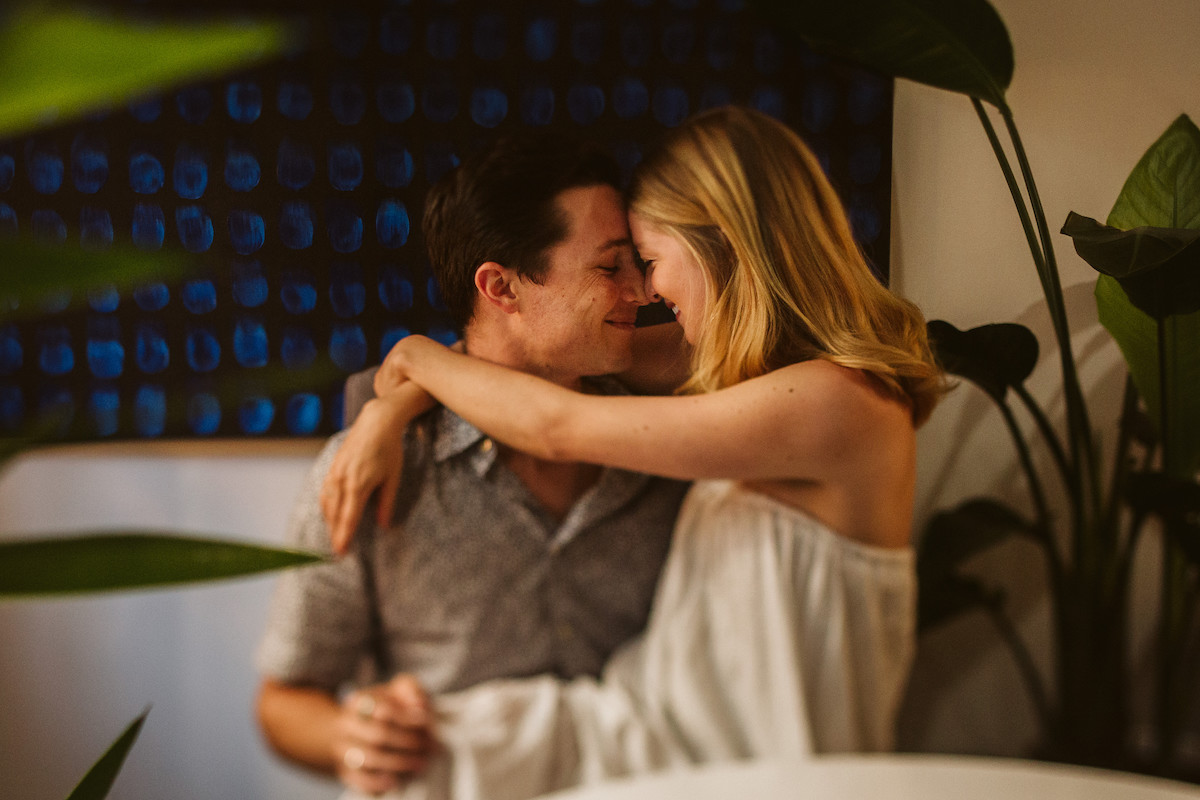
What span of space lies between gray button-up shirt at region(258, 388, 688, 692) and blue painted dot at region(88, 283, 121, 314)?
0.80 feet

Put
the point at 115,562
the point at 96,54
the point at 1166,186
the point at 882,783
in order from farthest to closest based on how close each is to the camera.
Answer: the point at 1166,186
the point at 882,783
the point at 115,562
the point at 96,54

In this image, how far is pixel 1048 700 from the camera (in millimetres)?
855

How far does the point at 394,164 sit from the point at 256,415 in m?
0.27

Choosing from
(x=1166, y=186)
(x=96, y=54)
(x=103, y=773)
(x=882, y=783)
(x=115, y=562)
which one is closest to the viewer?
(x=96, y=54)

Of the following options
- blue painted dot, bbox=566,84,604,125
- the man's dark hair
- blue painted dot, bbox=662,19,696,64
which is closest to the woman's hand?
the man's dark hair

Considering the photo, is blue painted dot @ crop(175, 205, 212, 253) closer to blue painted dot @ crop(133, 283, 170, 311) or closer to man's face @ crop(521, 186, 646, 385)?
blue painted dot @ crop(133, 283, 170, 311)

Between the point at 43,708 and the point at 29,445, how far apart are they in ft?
1.64

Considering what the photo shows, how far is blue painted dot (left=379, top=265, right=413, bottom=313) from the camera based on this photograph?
0.77m

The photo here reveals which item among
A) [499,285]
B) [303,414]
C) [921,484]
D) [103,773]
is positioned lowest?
[103,773]

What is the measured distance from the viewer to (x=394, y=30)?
2.55 ft

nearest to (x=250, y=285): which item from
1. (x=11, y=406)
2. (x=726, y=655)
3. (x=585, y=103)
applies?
(x=11, y=406)

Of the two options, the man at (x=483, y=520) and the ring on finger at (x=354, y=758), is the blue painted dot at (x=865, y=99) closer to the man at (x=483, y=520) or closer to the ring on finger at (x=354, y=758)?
the man at (x=483, y=520)

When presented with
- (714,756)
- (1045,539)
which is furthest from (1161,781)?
(714,756)

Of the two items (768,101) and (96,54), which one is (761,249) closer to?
(768,101)
